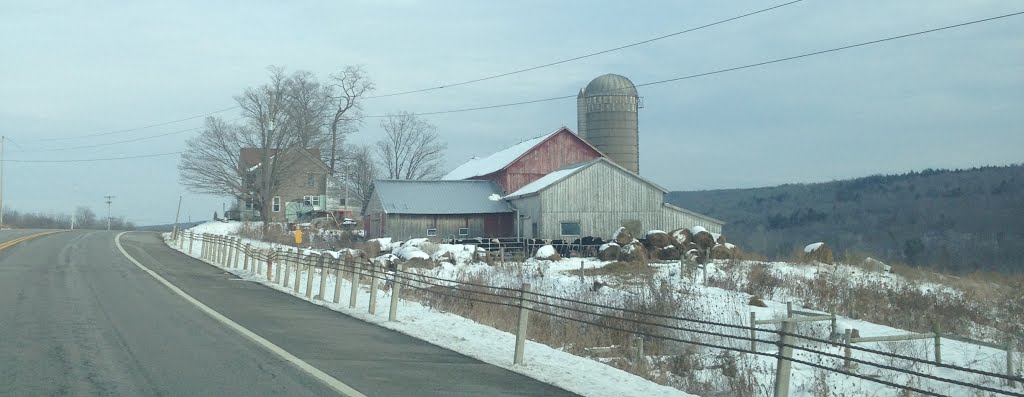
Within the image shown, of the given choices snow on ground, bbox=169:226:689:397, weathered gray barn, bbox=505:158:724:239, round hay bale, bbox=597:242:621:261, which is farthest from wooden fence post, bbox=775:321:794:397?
weathered gray barn, bbox=505:158:724:239

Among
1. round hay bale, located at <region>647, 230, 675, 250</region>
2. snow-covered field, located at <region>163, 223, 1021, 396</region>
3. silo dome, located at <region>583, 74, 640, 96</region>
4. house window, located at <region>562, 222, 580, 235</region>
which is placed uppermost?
silo dome, located at <region>583, 74, 640, 96</region>

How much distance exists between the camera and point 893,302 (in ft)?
91.5

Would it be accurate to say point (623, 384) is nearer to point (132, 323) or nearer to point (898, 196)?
point (132, 323)

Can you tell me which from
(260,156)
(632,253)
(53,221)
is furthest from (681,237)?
(53,221)

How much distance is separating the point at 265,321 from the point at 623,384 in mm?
7483

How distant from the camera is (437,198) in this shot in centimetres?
5438

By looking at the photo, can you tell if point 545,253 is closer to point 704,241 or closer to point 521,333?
point 704,241

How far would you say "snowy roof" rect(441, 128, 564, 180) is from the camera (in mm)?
59719

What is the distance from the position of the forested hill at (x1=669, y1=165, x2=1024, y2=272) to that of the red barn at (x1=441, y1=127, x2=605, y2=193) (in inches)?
605

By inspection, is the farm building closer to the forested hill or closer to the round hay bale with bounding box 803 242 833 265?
the forested hill

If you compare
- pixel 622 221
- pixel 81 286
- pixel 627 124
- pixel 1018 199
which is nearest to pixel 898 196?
pixel 1018 199

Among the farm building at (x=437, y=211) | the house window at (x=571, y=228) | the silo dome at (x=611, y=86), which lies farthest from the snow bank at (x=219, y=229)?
the silo dome at (x=611, y=86)

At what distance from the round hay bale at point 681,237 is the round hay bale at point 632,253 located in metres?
2.55

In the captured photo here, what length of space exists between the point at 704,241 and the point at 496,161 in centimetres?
2378
